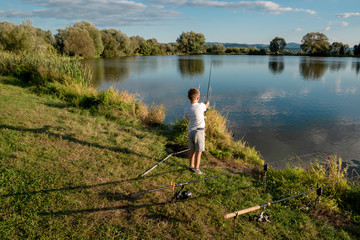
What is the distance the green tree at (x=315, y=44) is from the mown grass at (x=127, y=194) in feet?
296

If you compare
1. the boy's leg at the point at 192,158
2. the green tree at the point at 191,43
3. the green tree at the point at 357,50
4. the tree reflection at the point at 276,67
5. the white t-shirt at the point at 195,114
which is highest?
the green tree at the point at 191,43

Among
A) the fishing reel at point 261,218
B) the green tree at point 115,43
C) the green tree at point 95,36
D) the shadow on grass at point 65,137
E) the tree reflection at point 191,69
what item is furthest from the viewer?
the green tree at point 115,43

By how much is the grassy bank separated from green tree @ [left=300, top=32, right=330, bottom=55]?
90207 millimetres

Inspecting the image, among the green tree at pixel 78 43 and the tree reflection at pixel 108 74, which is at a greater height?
the green tree at pixel 78 43

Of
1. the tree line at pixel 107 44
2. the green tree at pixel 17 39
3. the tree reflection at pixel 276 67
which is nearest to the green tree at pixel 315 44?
the tree line at pixel 107 44

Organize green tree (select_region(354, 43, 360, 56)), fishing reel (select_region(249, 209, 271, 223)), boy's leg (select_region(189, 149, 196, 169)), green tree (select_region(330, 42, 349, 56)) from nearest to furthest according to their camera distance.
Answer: fishing reel (select_region(249, 209, 271, 223))
boy's leg (select_region(189, 149, 196, 169))
green tree (select_region(354, 43, 360, 56))
green tree (select_region(330, 42, 349, 56))

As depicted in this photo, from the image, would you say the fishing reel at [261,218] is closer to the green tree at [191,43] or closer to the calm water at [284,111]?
the calm water at [284,111]

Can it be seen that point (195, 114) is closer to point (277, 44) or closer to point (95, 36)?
point (95, 36)

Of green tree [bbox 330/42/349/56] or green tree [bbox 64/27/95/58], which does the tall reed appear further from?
green tree [bbox 330/42/349/56]

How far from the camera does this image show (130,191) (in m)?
3.88

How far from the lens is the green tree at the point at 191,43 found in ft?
295

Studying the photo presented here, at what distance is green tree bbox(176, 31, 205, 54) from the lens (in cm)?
8987

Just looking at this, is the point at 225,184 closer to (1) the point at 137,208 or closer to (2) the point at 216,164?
(2) the point at 216,164

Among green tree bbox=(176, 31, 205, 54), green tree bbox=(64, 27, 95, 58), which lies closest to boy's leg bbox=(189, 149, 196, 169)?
green tree bbox=(64, 27, 95, 58)
